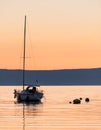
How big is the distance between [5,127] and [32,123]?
690 centimetres

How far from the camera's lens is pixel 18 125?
66625 millimetres

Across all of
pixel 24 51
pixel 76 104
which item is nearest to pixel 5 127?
pixel 24 51

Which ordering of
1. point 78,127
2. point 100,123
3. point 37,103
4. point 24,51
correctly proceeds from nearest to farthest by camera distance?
point 78,127 → point 100,123 → point 24,51 → point 37,103

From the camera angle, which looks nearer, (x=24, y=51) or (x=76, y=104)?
(x=24, y=51)

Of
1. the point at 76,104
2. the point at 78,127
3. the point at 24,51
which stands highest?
the point at 24,51

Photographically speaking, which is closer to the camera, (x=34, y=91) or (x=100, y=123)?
(x=100, y=123)

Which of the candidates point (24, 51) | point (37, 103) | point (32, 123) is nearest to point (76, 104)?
point (37, 103)

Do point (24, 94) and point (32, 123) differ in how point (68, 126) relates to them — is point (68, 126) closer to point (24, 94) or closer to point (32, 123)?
point (32, 123)

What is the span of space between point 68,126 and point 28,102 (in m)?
55.4

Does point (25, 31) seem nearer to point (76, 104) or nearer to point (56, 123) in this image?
point (76, 104)

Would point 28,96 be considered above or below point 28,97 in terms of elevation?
above

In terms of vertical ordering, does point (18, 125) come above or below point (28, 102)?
below

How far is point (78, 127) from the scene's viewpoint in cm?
6322

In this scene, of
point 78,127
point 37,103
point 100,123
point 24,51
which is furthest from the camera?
point 37,103
